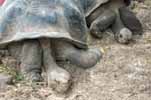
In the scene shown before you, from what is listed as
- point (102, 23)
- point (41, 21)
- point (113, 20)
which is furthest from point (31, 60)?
point (113, 20)

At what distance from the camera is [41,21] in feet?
10.5

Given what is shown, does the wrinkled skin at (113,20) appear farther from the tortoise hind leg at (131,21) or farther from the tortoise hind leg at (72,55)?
the tortoise hind leg at (72,55)

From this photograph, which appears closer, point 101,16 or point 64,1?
point 64,1

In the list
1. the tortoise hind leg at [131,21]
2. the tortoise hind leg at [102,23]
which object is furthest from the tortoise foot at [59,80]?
the tortoise hind leg at [131,21]

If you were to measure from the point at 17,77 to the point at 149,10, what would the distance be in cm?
162

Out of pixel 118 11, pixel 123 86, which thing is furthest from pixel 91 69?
pixel 118 11

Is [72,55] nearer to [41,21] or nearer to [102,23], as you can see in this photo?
[41,21]

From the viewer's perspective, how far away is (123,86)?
10.2 ft

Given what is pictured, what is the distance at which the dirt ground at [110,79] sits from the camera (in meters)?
2.99

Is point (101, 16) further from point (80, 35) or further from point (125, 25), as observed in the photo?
point (80, 35)

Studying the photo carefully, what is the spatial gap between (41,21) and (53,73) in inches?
14.1

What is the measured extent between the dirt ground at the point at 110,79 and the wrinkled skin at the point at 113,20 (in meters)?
0.10

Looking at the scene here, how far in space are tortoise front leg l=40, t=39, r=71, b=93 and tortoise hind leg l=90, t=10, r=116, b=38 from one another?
64 cm

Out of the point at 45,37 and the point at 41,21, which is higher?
the point at 41,21
